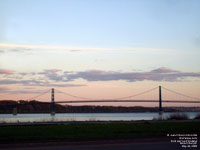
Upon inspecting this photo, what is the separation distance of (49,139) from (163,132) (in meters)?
6.42

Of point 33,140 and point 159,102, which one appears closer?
point 33,140

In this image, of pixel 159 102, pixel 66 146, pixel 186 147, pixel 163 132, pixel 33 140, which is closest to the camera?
pixel 186 147

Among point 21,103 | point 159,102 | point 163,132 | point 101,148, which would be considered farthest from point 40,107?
point 101,148

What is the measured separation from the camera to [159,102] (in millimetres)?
61094

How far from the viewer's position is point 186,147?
11.4m

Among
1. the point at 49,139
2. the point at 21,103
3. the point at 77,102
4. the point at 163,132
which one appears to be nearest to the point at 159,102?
the point at 77,102

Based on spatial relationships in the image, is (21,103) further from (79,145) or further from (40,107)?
(79,145)

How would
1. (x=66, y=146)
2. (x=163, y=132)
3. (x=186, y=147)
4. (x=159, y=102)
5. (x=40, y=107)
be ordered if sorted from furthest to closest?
1. (x=40, y=107)
2. (x=159, y=102)
3. (x=163, y=132)
4. (x=66, y=146)
5. (x=186, y=147)

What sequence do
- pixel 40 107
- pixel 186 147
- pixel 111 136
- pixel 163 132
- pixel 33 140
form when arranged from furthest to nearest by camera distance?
pixel 40 107 < pixel 163 132 < pixel 111 136 < pixel 33 140 < pixel 186 147

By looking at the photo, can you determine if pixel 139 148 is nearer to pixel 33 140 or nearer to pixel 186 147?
pixel 186 147

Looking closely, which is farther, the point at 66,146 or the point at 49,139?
the point at 49,139

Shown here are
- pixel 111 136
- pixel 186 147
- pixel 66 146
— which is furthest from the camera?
pixel 111 136

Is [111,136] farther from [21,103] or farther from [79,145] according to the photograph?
[21,103]

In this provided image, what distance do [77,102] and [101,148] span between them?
5370 centimetres
